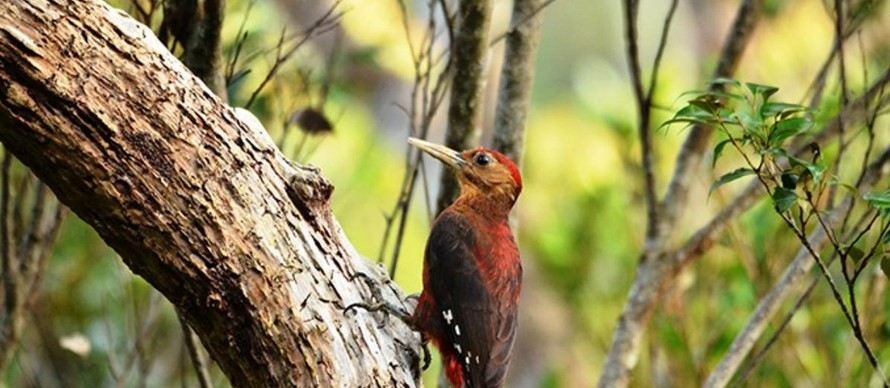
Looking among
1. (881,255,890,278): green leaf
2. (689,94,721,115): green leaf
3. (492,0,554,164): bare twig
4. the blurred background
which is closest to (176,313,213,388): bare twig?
the blurred background

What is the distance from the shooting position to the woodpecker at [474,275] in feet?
13.3

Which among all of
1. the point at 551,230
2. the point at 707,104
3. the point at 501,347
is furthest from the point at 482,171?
the point at 551,230

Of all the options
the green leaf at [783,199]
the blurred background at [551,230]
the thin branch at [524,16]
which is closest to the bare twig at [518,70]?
the thin branch at [524,16]

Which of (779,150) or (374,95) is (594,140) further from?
(779,150)

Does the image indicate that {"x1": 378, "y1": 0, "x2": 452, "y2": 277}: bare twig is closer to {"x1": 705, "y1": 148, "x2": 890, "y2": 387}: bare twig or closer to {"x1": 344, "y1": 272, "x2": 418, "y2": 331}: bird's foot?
{"x1": 344, "y1": 272, "x2": 418, "y2": 331}: bird's foot

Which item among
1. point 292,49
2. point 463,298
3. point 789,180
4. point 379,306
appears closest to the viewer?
point 789,180

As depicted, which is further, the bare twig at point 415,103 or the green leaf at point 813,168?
the bare twig at point 415,103

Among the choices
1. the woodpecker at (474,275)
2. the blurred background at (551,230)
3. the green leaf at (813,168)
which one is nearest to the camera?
the green leaf at (813,168)

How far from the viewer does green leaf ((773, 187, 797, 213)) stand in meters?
3.07

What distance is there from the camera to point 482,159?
4426 millimetres

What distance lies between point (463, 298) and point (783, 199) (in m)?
1.31

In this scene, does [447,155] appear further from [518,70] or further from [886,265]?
[886,265]

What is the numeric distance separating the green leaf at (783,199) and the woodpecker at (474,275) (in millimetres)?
1141

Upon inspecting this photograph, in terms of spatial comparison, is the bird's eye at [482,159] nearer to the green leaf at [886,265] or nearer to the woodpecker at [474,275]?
the woodpecker at [474,275]
